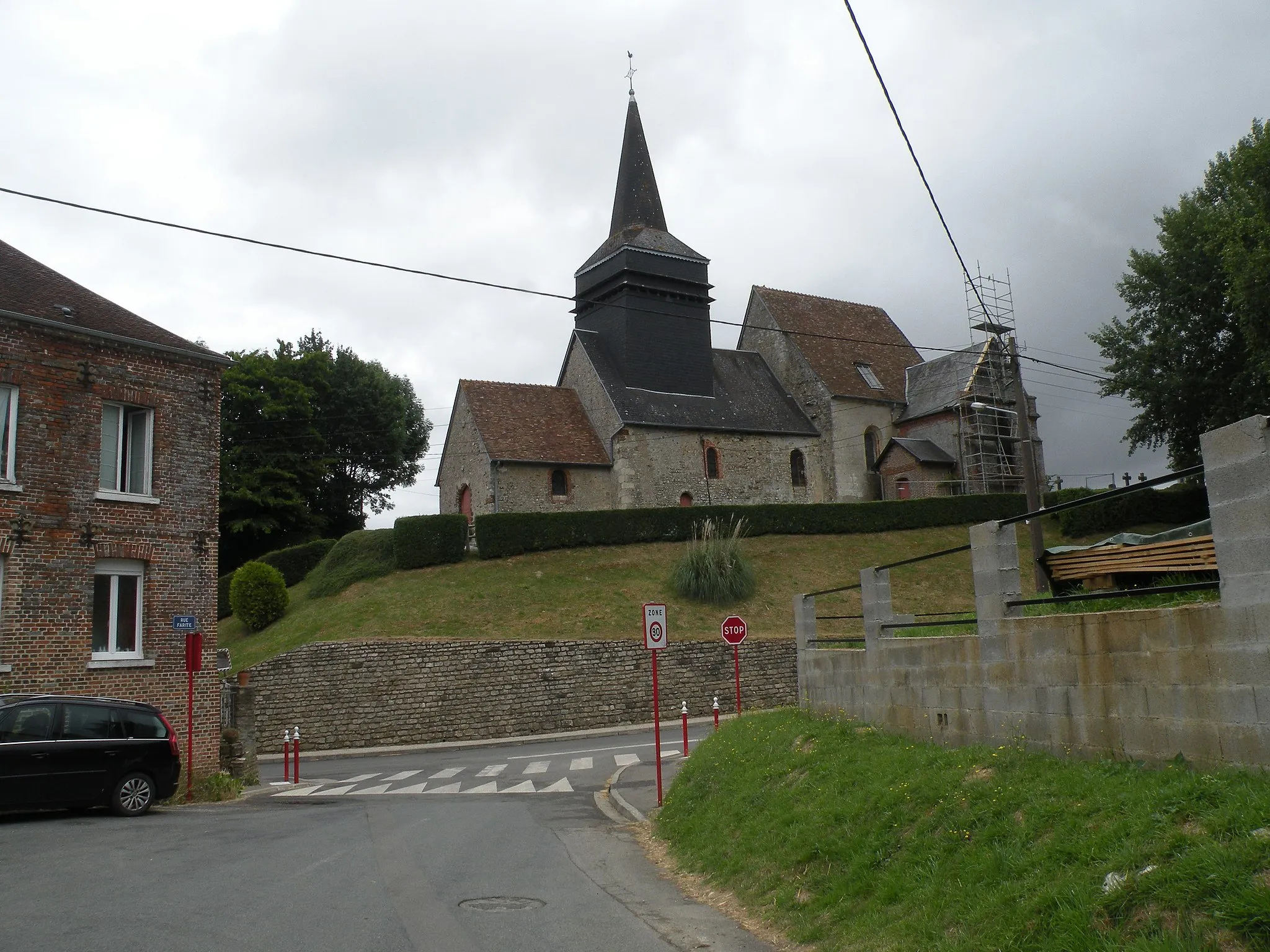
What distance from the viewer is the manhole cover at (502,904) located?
7.82m

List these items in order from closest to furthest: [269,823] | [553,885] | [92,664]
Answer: [553,885] → [269,823] → [92,664]

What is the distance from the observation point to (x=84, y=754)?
1307 cm

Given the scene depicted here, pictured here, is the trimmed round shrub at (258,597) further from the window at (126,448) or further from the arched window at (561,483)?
the window at (126,448)

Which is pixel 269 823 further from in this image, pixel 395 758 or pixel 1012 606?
pixel 395 758

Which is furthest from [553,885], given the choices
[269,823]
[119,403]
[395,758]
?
[395,758]

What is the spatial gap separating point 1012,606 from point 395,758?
1881 centimetres

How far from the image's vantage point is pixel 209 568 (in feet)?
60.7

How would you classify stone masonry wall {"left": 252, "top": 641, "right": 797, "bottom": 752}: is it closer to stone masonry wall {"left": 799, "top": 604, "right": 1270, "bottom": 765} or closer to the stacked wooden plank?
stone masonry wall {"left": 799, "top": 604, "right": 1270, "bottom": 765}

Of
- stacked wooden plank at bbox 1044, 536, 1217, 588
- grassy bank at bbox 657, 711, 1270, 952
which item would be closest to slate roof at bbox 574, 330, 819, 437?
grassy bank at bbox 657, 711, 1270, 952

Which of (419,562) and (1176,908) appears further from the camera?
(419,562)

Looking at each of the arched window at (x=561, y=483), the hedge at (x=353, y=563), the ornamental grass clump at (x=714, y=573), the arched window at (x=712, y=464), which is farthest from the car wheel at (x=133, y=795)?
the arched window at (x=712, y=464)

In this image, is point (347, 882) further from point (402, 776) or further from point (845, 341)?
point (845, 341)

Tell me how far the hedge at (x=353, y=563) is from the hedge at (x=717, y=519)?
3467 millimetres

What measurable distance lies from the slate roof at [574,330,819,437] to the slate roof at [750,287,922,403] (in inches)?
83.2
